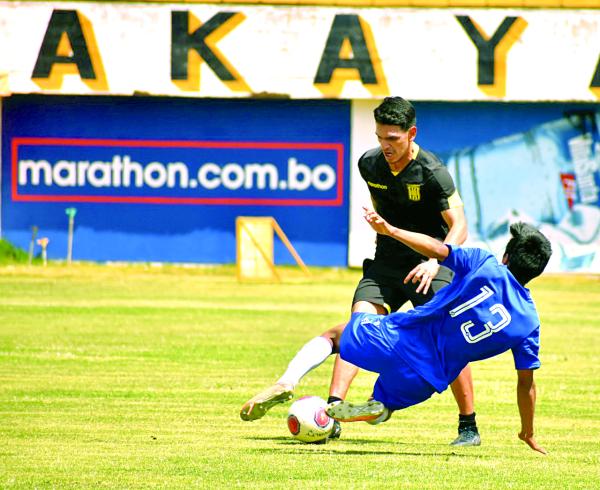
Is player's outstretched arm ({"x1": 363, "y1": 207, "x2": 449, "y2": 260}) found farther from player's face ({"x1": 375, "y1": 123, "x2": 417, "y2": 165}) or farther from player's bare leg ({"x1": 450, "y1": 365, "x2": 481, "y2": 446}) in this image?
player's bare leg ({"x1": 450, "y1": 365, "x2": 481, "y2": 446})

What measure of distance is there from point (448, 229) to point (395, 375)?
59.3 inches

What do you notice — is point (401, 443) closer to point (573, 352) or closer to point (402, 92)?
point (573, 352)

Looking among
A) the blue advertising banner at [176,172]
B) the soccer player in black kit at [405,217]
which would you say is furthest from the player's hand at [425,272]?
the blue advertising banner at [176,172]

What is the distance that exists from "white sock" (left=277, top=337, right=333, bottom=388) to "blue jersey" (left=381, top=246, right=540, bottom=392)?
30.8 inches

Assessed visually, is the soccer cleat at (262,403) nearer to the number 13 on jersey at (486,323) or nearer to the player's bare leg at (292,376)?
the player's bare leg at (292,376)

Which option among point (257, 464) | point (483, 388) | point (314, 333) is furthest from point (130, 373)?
point (257, 464)

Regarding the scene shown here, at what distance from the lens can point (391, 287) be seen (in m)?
10.5

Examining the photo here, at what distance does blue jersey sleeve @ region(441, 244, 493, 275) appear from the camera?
8.96 metres

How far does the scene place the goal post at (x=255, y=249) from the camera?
30.8 metres

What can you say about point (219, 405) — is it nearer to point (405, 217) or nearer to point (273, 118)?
point (405, 217)

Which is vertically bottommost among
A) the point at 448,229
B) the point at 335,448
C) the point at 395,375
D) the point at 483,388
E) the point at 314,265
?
the point at 314,265

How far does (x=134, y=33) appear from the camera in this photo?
32938 millimetres

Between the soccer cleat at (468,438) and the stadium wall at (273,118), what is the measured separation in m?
23.0

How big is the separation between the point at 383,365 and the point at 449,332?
0.49 meters
